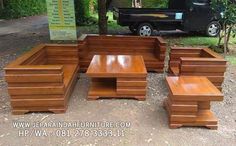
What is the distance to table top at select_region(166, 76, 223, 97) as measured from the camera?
3.66 metres

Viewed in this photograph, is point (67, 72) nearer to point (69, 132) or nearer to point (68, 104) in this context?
point (68, 104)

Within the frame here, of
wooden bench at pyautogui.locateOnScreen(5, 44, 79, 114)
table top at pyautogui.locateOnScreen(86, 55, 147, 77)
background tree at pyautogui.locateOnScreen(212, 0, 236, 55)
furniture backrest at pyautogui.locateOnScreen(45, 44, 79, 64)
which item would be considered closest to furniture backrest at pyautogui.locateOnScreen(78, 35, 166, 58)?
furniture backrest at pyautogui.locateOnScreen(45, 44, 79, 64)

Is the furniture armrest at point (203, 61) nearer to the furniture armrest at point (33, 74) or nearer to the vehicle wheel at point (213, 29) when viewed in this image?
the furniture armrest at point (33, 74)

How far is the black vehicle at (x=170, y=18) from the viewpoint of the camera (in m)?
10.0

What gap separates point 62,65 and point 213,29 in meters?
7.34

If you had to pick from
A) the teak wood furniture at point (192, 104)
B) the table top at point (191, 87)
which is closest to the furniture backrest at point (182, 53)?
the table top at point (191, 87)

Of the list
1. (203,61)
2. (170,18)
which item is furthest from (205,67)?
(170,18)

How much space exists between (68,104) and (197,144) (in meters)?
2.10

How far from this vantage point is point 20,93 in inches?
158

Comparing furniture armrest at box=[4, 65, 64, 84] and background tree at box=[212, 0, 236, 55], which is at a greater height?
background tree at box=[212, 0, 236, 55]

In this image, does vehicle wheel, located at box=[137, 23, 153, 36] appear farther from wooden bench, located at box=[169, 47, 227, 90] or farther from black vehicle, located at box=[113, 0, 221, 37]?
wooden bench, located at box=[169, 47, 227, 90]

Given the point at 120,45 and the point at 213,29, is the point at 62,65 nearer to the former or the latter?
the point at 120,45

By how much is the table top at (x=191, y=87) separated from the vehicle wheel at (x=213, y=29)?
683 cm

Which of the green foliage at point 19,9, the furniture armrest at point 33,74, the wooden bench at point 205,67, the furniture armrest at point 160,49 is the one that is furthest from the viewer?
the green foliage at point 19,9
